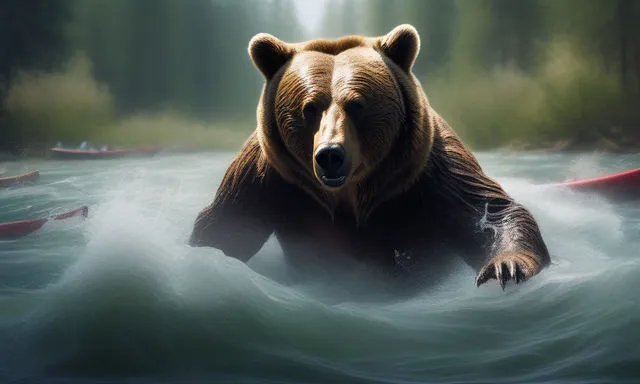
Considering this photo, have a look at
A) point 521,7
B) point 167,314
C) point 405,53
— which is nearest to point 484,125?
point 521,7

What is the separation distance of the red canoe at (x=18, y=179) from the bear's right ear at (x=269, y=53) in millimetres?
6234

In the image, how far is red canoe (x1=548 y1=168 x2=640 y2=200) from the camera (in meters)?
6.44

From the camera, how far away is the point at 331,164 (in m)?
3.16

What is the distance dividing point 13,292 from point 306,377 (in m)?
2.13

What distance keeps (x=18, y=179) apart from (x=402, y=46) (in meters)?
6.87

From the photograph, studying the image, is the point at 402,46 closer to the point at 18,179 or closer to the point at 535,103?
the point at 18,179

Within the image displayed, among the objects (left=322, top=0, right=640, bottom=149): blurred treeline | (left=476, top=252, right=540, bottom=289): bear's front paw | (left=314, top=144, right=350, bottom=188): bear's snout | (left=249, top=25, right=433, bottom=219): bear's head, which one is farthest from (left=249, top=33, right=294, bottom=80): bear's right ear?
(left=322, top=0, right=640, bottom=149): blurred treeline

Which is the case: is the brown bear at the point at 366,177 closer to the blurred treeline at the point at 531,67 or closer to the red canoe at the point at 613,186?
the red canoe at the point at 613,186

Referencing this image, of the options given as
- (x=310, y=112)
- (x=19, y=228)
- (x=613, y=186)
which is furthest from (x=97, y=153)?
(x=310, y=112)

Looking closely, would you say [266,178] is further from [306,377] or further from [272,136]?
[306,377]

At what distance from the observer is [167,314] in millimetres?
3299

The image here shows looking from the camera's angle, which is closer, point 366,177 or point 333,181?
point 333,181

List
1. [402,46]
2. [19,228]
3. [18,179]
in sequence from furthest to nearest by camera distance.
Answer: [18,179] < [19,228] < [402,46]

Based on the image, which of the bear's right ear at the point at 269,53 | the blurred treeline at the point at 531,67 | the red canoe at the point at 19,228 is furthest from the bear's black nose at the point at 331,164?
the blurred treeline at the point at 531,67
